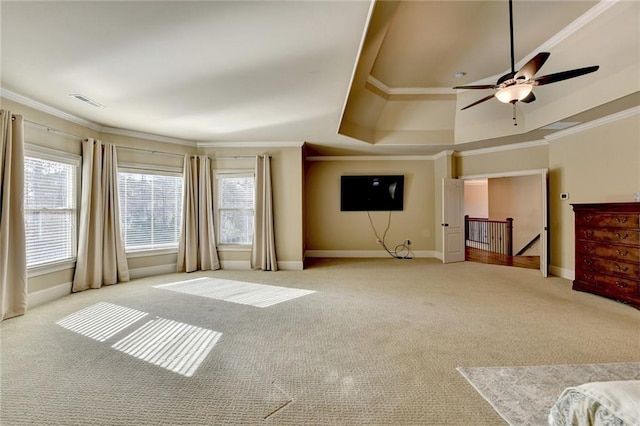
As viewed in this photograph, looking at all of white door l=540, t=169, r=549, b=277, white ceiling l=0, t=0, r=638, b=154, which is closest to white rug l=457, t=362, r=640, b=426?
white ceiling l=0, t=0, r=638, b=154

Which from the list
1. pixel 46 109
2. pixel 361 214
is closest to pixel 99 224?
pixel 46 109

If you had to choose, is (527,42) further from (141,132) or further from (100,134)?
(100,134)

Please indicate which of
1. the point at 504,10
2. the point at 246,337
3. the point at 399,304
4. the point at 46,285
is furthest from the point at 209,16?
the point at 46,285

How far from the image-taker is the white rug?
162 cm

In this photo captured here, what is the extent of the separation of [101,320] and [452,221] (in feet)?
20.4

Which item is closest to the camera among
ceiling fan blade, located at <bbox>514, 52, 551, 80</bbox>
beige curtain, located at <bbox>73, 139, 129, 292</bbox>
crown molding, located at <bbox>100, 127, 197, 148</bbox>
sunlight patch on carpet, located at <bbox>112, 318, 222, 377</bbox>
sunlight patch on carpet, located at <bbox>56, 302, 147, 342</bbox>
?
sunlight patch on carpet, located at <bbox>112, 318, 222, 377</bbox>

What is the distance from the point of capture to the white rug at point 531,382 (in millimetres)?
1622

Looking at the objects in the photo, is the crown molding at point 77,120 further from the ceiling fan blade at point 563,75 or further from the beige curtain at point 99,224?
the ceiling fan blade at point 563,75

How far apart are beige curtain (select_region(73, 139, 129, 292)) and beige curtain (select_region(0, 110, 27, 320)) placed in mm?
870

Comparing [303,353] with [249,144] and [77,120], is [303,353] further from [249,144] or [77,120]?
[77,120]

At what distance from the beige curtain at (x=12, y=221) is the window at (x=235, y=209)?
110 inches

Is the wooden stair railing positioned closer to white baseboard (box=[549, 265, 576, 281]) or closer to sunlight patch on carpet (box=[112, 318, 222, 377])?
white baseboard (box=[549, 265, 576, 281])

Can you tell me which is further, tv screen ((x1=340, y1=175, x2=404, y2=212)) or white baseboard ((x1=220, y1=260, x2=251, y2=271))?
Answer: tv screen ((x1=340, y1=175, x2=404, y2=212))

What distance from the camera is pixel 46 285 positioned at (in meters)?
3.61
